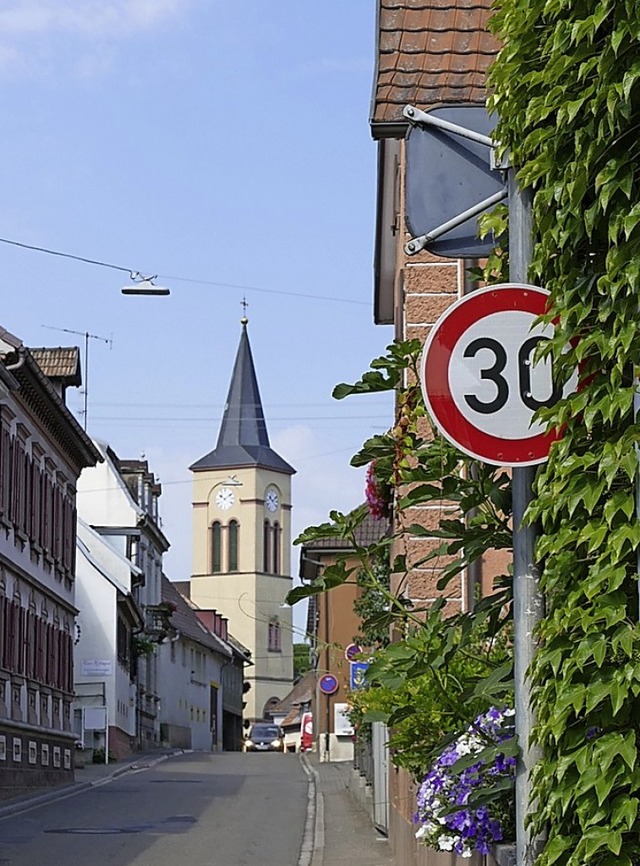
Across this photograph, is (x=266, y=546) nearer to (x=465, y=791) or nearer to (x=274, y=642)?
(x=274, y=642)

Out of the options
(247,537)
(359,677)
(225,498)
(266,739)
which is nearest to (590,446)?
(359,677)

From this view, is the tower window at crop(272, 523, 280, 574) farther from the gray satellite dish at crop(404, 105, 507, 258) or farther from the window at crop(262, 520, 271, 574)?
the gray satellite dish at crop(404, 105, 507, 258)

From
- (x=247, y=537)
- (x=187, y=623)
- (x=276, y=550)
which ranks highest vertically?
(x=247, y=537)

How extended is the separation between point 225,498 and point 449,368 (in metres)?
117

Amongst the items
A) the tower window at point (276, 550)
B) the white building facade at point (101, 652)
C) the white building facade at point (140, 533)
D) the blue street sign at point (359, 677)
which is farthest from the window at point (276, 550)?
the blue street sign at point (359, 677)

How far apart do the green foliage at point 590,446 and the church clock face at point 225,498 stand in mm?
116838

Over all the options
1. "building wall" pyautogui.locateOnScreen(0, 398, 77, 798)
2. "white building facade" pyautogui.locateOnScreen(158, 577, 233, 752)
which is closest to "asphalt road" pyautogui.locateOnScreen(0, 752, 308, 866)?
"building wall" pyautogui.locateOnScreen(0, 398, 77, 798)

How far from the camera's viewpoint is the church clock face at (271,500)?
121 m

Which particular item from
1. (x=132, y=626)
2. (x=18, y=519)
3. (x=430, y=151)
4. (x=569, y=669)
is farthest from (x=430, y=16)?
(x=132, y=626)

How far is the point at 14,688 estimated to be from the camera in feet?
105

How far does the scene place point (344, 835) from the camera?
19516mm

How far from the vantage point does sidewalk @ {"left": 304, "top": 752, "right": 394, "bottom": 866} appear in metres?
16.5

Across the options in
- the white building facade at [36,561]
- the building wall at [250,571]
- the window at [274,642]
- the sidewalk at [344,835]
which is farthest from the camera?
the window at [274,642]

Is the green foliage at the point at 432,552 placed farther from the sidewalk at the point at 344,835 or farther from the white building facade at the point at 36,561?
the white building facade at the point at 36,561
